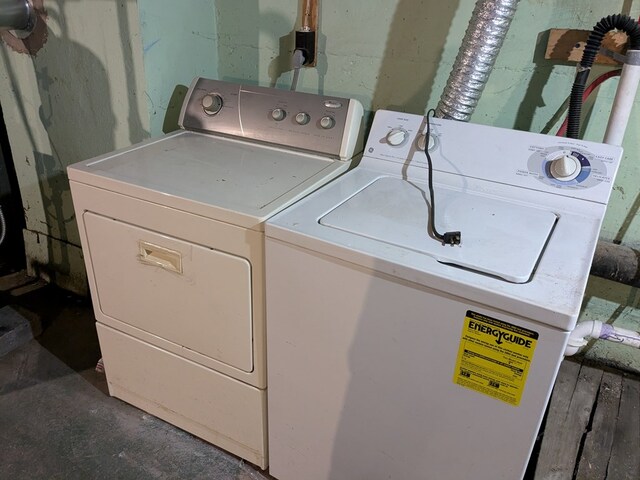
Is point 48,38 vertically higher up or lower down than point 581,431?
higher up

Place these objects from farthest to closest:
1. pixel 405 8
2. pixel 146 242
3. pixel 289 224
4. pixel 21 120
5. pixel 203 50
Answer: pixel 21 120, pixel 203 50, pixel 405 8, pixel 146 242, pixel 289 224

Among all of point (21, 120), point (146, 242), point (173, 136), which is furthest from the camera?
point (21, 120)

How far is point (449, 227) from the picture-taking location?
108 centimetres

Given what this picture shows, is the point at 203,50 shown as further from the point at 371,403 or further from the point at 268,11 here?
the point at 371,403

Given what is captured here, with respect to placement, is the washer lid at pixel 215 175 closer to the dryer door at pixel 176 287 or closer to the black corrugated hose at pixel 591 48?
the dryer door at pixel 176 287

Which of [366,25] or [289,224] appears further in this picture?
[366,25]

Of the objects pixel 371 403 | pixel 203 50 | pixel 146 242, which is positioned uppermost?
pixel 203 50

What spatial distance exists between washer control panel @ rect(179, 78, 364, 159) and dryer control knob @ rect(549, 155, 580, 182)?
0.57 m

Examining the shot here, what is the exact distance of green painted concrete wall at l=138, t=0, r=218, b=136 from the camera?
157 centimetres

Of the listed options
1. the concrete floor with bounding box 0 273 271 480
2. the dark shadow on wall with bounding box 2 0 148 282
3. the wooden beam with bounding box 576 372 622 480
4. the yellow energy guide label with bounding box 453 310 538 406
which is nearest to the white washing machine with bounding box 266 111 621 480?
the yellow energy guide label with bounding box 453 310 538 406

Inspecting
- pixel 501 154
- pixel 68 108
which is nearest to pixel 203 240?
pixel 501 154

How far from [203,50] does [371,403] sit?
1.41 meters

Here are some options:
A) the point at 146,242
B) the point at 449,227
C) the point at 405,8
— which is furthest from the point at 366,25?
the point at 146,242

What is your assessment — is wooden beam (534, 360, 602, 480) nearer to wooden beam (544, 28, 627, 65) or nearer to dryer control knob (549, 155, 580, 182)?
dryer control knob (549, 155, 580, 182)
